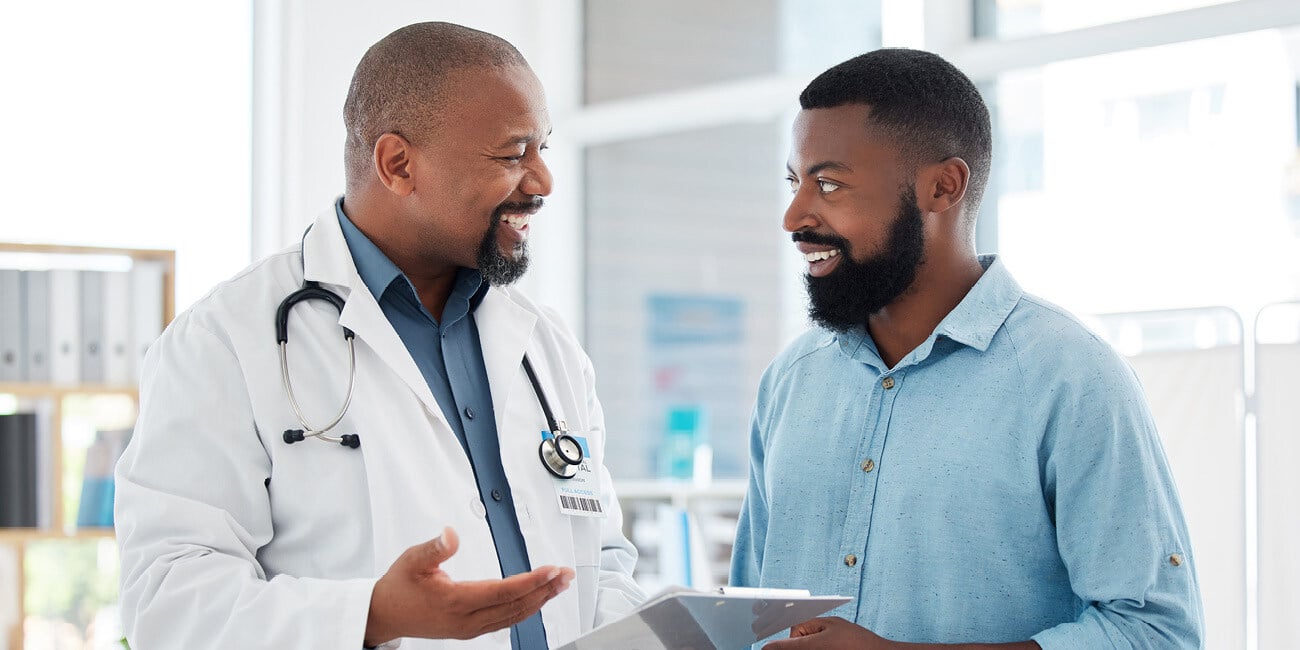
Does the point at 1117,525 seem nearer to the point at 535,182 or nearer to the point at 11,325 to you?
the point at 535,182

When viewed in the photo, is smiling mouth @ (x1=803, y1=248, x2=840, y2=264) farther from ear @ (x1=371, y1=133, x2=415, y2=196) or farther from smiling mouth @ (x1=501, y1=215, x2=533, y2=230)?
ear @ (x1=371, y1=133, x2=415, y2=196)

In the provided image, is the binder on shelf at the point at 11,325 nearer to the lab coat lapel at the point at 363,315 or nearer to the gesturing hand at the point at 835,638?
the lab coat lapel at the point at 363,315

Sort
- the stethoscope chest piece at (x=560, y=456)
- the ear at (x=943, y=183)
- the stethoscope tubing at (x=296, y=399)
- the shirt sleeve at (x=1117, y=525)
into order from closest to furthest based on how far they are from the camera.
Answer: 1. the shirt sleeve at (x=1117, y=525)
2. the stethoscope tubing at (x=296, y=399)
3. the ear at (x=943, y=183)
4. the stethoscope chest piece at (x=560, y=456)

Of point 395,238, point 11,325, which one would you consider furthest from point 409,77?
point 11,325

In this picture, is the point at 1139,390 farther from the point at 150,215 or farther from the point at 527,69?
the point at 150,215

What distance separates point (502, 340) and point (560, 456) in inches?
8.3

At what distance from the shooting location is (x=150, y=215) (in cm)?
392

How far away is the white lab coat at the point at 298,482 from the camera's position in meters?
1.52

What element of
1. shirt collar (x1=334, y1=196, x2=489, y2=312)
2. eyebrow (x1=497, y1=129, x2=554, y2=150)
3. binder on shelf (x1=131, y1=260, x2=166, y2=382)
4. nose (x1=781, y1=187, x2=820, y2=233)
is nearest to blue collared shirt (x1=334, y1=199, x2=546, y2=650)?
shirt collar (x1=334, y1=196, x2=489, y2=312)

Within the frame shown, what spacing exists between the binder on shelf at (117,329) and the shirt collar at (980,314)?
94.6 inches

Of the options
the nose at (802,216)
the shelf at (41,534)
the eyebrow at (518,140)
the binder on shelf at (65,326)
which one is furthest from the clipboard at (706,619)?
the binder on shelf at (65,326)

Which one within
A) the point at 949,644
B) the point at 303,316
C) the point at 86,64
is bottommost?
the point at 949,644

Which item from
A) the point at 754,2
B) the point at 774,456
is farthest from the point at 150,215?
the point at 774,456

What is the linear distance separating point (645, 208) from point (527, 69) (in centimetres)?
258
